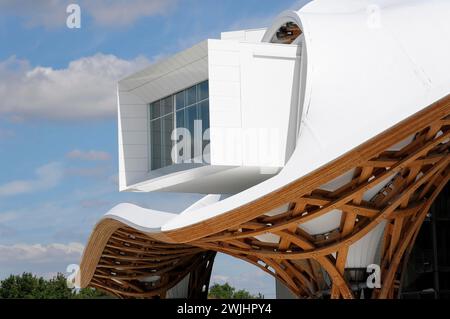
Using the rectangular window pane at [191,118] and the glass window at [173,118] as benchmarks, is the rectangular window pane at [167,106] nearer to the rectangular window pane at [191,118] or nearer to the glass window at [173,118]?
the glass window at [173,118]

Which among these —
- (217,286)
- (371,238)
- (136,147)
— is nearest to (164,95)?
(136,147)

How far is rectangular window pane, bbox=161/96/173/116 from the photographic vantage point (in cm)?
3409

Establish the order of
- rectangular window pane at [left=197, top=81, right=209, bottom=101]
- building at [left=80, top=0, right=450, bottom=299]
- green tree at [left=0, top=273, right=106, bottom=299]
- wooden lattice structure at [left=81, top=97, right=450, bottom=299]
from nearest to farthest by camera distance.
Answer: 1. wooden lattice structure at [left=81, top=97, right=450, bottom=299]
2. building at [left=80, top=0, right=450, bottom=299]
3. rectangular window pane at [left=197, top=81, right=209, bottom=101]
4. green tree at [left=0, top=273, right=106, bottom=299]

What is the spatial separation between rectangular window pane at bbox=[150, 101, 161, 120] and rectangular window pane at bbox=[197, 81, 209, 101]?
358 cm

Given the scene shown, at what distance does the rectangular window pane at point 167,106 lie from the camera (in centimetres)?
3409

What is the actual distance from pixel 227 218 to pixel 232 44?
8.25m

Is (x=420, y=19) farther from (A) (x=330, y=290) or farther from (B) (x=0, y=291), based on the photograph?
(B) (x=0, y=291)

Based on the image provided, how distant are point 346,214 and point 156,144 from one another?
10.7 m

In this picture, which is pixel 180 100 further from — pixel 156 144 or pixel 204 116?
pixel 204 116

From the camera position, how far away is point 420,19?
29156mm

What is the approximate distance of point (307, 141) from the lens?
87.5 ft

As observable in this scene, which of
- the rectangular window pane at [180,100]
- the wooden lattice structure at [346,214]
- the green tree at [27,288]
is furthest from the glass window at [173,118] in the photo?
the green tree at [27,288]

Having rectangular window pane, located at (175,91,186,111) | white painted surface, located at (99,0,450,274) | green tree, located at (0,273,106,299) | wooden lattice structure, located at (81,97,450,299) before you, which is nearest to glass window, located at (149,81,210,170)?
rectangular window pane, located at (175,91,186,111)

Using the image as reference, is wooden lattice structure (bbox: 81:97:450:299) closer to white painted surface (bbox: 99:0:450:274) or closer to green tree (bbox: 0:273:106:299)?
white painted surface (bbox: 99:0:450:274)
